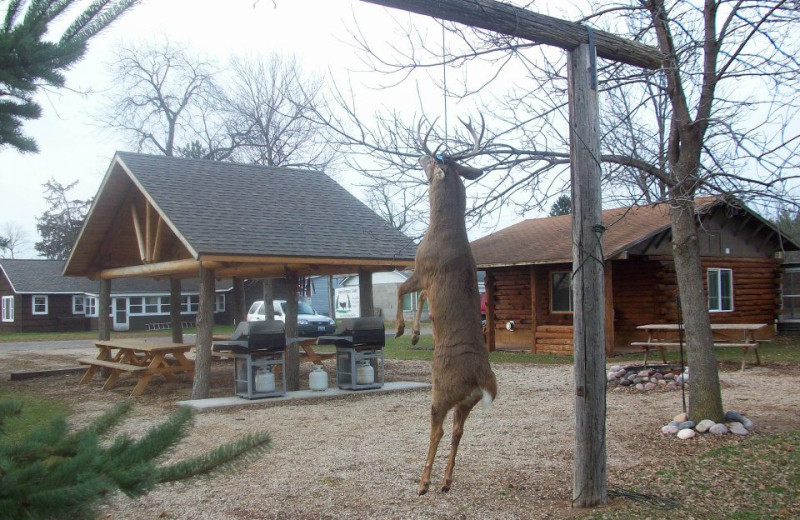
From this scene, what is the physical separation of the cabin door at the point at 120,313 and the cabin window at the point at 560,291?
29.2 metres

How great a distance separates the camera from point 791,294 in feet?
88.4

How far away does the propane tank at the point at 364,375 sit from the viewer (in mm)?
13781

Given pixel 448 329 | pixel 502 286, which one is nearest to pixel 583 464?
pixel 448 329

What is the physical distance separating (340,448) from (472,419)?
2.41 m

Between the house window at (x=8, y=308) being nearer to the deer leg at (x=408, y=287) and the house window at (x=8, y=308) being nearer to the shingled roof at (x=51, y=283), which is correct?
the shingled roof at (x=51, y=283)

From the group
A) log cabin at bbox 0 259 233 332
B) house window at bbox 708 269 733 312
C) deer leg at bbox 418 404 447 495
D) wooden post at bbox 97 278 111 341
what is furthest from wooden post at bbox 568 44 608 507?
log cabin at bbox 0 259 233 332

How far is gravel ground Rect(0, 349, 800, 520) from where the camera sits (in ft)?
20.6

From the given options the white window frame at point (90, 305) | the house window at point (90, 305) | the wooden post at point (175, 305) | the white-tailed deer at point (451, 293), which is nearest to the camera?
the white-tailed deer at point (451, 293)

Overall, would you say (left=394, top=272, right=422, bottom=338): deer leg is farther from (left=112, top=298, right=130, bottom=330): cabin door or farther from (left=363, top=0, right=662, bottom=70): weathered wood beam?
(left=112, top=298, right=130, bottom=330): cabin door

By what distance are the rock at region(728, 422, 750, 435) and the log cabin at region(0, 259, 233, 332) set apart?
37.7 m

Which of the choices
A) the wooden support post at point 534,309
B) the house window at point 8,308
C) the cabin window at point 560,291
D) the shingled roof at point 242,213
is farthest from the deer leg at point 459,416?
the house window at point 8,308

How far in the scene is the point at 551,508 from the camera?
6062 millimetres

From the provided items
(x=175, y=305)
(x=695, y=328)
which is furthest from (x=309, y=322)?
(x=695, y=328)

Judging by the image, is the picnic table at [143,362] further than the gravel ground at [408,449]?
Yes
